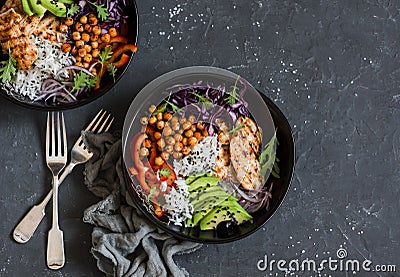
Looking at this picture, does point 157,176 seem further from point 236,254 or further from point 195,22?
point 195,22

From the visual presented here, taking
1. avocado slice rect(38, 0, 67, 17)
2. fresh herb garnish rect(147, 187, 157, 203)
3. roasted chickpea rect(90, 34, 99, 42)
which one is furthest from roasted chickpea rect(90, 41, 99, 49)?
fresh herb garnish rect(147, 187, 157, 203)

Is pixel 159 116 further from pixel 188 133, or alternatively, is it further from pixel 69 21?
pixel 69 21

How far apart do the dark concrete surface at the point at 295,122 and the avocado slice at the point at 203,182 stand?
242 millimetres

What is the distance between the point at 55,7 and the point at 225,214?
79cm

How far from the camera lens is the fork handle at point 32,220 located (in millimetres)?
1983

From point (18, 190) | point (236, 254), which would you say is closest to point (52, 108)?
point (18, 190)

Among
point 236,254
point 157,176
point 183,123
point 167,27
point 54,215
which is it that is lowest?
point 236,254

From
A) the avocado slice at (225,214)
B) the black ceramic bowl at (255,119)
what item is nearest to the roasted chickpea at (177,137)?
the black ceramic bowl at (255,119)

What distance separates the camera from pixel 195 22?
2062 millimetres

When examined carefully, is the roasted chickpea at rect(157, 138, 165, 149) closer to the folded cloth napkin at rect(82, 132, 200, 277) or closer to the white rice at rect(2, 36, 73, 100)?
the folded cloth napkin at rect(82, 132, 200, 277)

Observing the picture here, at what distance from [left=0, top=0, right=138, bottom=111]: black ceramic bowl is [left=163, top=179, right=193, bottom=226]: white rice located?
0.35m

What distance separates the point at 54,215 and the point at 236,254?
1.88 ft

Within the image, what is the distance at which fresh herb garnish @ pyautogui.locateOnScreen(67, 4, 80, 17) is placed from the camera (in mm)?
1914

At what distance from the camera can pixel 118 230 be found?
77.4 inches
